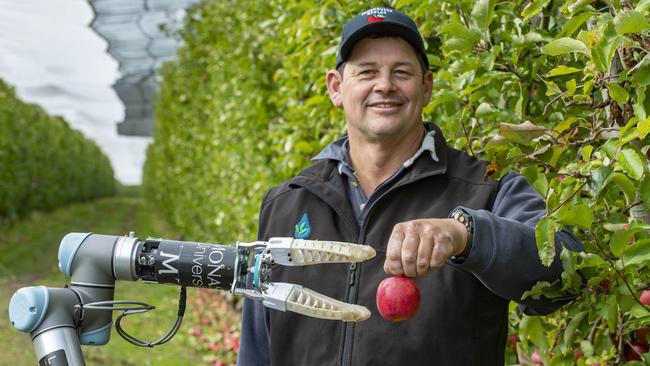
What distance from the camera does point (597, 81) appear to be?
1481 millimetres

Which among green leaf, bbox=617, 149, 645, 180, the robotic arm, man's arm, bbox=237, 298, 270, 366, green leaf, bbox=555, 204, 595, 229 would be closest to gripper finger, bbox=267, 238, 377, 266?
the robotic arm

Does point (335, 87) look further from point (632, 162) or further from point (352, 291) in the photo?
point (632, 162)

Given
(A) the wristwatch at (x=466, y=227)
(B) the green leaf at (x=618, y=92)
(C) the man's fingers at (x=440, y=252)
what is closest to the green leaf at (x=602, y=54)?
(B) the green leaf at (x=618, y=92)

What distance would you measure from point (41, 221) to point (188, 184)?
6946 mm

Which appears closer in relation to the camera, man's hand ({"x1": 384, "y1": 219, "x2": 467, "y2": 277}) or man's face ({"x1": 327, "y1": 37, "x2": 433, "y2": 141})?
man's hand ({"x1": 384, "y1": 219, "x2": 467, "y2": 277})

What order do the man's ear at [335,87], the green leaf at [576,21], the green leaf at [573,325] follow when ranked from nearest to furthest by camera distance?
the green leaf at [576,21], the green leaf at [573,325], the man's ear at [335,87]

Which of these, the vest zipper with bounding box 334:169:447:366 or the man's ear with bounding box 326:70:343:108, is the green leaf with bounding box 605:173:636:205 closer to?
the vest zipper with bounding box 334:169:447:366

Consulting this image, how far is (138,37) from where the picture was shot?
18.8 metres

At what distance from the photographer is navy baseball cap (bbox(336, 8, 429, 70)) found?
181cm

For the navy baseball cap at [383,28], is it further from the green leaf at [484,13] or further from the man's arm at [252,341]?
the man's arm at [252,341]

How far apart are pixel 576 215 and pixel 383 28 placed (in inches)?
28.3

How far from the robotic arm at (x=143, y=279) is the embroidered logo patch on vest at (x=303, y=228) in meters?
0.49

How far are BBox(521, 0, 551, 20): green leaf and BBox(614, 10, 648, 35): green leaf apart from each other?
A: 0.93ft

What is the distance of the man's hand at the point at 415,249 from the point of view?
1.13 metres
